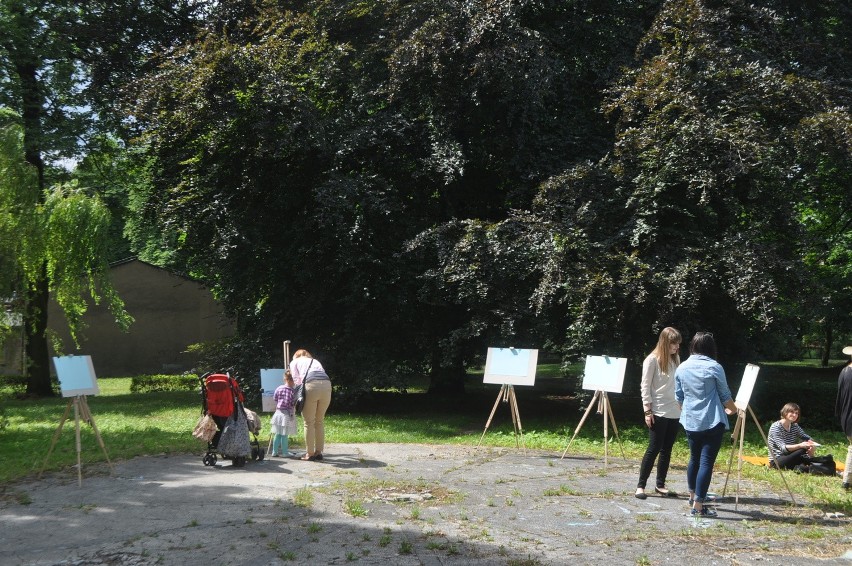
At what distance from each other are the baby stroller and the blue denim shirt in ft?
19.2

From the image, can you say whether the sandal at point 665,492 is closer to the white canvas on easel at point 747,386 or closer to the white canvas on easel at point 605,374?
the white canvas on easel at point 747,386

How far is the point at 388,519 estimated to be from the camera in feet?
26.7

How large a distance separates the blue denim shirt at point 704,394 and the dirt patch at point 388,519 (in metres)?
0.98

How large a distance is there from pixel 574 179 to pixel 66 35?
15.4 metres

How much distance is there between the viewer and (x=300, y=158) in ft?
63.3

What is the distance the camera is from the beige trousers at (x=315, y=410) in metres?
11.4

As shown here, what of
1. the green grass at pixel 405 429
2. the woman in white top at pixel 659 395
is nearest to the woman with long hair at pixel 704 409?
the woman in white top at pixel 659 395

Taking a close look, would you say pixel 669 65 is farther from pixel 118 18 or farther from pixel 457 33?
pixel 118 18

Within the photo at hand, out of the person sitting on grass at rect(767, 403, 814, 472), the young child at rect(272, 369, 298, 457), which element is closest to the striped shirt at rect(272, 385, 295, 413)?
the young child at rect(272, 369, 298, 457)

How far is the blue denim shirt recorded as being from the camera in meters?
8.35

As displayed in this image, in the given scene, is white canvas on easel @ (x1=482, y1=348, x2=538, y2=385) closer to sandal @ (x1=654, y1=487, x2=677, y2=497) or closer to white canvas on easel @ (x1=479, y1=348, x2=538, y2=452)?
white canvas on easel @ (x1=479, y1=348, x2=538, y2=452)

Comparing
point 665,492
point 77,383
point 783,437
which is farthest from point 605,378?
point 77,383

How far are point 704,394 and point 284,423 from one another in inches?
235

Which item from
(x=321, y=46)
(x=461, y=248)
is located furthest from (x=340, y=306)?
(x=321, y=46)
